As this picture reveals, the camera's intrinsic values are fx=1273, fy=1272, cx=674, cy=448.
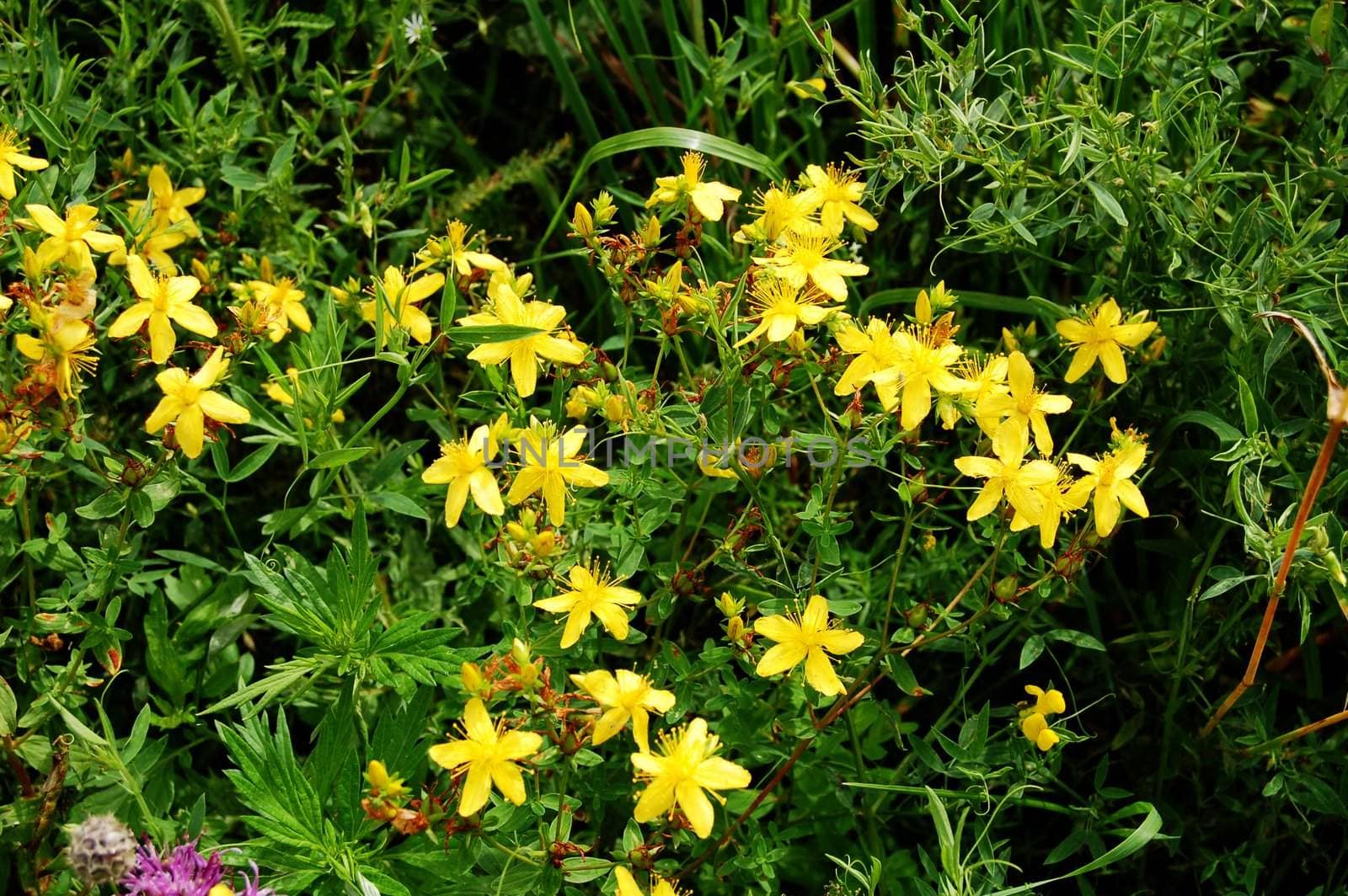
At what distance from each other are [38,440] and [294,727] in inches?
26.5

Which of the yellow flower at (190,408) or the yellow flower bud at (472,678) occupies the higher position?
the yellow flower at (190,408)

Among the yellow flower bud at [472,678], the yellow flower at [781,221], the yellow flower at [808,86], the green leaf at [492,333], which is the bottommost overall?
the yellow flower bud at [472,678]

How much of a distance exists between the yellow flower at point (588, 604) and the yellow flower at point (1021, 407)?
49 centimetres

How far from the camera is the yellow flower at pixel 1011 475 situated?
60.7 inches

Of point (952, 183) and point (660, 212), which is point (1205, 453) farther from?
point (660, 212)

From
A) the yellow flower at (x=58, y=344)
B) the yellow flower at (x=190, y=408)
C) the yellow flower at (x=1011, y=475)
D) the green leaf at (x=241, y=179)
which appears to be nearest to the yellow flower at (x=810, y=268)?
the yellow flower at (x=1011, y=475)

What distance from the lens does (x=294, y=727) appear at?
217 centimetres

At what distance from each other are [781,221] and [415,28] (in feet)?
3.37

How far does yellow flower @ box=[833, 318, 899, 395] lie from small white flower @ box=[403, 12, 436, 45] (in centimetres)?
111

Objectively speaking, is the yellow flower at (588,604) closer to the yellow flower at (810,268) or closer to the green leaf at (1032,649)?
the yellow flower at (810,268)

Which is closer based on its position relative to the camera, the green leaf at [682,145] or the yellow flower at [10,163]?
the yellow flower at [10,163]

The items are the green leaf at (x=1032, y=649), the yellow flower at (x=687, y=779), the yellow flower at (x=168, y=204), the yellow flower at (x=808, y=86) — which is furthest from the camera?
the yellow flower at (x=168, y=204)

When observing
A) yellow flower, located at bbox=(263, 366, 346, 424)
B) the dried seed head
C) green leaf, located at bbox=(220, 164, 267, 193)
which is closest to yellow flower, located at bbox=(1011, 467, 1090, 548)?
yellow flower, located at bbox=(263, 366, 346, 424)

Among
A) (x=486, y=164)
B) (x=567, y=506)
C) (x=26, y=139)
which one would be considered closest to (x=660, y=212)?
(x=567, y=506)
